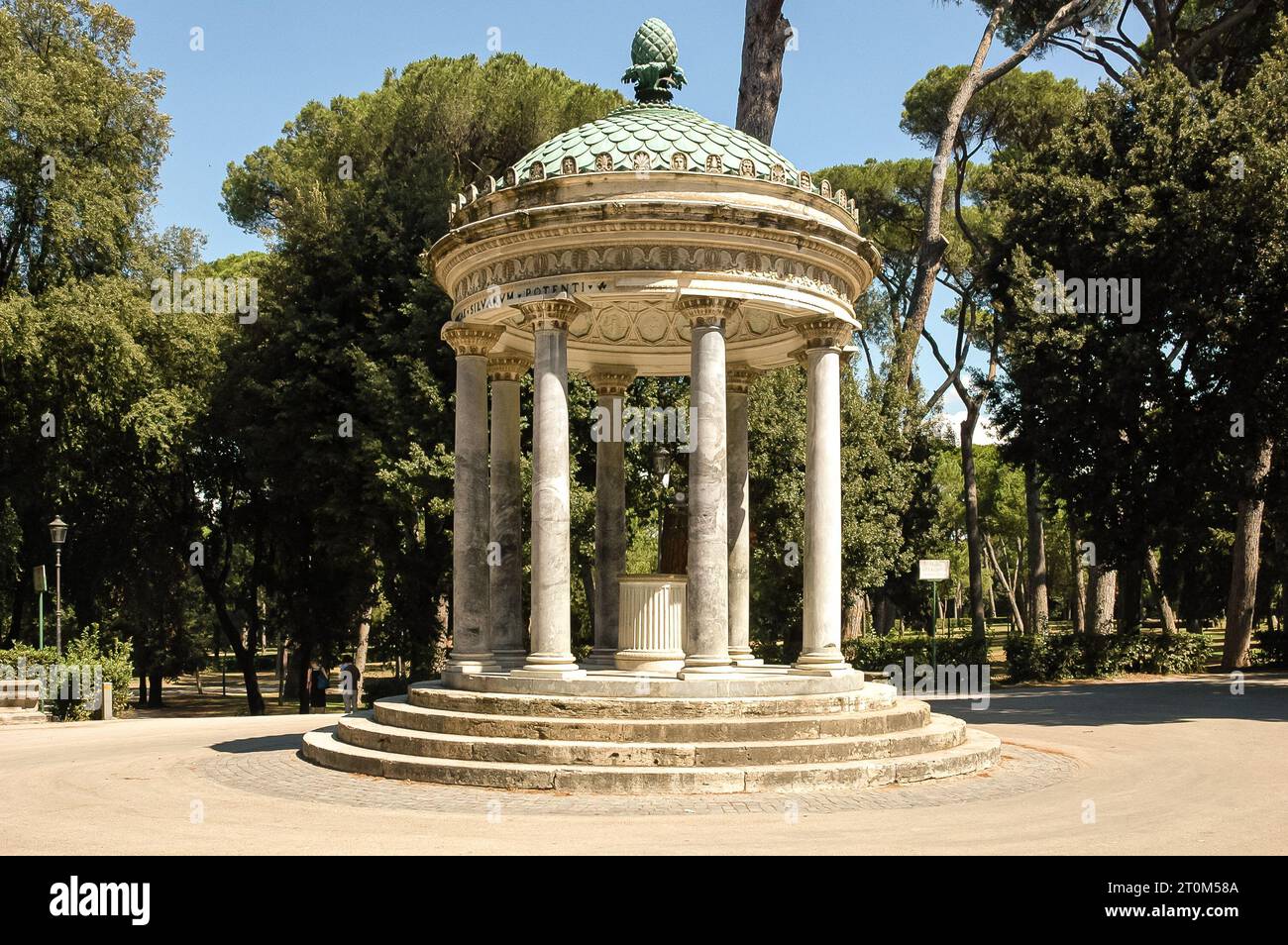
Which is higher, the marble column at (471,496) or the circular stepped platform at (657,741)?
the marble column at (471,496)

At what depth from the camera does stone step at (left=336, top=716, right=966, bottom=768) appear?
516 inches

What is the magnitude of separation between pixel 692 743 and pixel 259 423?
928 inches

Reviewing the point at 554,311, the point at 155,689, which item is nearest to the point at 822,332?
the point at 554,311

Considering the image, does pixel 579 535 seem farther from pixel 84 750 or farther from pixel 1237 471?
pixel 1237 471

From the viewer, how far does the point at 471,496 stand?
57.1ft

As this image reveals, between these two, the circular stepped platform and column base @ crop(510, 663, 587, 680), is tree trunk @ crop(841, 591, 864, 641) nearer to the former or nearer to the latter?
the circular stepped platform

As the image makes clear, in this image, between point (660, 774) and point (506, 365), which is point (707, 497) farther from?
point (506, 365)

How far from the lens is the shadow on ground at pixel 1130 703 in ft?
70.4

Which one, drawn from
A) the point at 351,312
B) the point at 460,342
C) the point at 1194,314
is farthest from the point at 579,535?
the point at 1194,314

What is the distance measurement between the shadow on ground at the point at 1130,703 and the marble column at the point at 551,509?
9.83 meters

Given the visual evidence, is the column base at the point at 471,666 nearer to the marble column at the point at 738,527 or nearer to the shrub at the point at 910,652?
the marble column at the point at 738,527

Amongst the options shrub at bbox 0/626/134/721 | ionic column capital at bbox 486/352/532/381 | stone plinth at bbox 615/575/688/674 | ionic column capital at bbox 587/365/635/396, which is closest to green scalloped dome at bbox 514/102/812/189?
ionic column capital at bbox 486/352/532/381

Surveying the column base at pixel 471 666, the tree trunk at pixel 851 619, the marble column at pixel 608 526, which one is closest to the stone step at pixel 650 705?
the column base at pixel 471 666

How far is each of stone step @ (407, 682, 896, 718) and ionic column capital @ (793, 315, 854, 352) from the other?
504 cm
